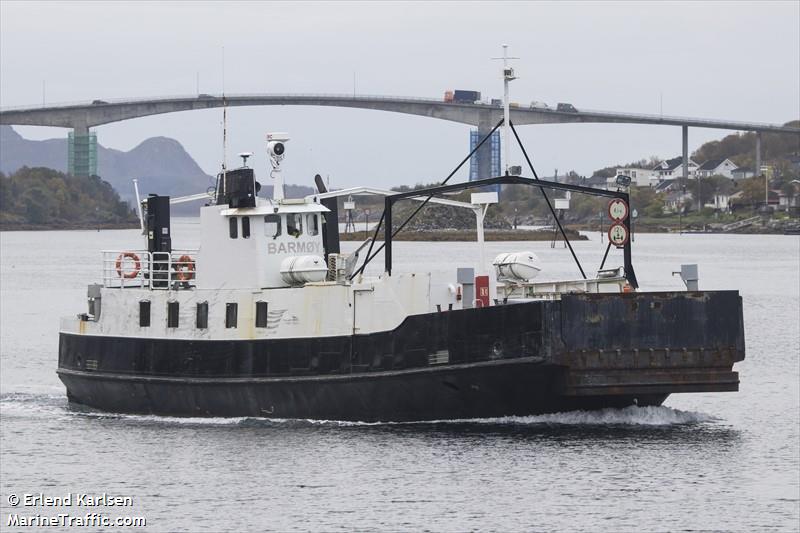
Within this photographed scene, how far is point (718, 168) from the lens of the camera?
19488cm

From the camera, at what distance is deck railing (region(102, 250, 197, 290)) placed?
1130 inches

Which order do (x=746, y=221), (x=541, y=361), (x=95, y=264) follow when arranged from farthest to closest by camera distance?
(x=746, y=221) < (x=95, y=264) < (x=541, y=361)

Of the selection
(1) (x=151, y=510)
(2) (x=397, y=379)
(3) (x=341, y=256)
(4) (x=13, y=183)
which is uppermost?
(4) (x=13, y=183)

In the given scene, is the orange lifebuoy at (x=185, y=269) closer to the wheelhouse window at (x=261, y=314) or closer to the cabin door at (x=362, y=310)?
the wheelhouse window at (x=261, y=314)

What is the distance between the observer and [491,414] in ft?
84.3

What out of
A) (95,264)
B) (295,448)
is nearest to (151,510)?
(295,448)

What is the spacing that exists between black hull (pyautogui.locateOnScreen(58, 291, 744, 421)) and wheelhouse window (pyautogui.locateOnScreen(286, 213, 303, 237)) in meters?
2.37

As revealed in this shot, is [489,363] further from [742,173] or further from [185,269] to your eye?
[742,173]

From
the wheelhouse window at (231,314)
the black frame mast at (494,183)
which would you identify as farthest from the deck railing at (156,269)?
the black frame mast at (494,183)

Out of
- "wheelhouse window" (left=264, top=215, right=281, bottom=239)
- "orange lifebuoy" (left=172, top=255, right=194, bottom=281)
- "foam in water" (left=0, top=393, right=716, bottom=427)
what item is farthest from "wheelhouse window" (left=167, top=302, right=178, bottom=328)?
"wheelhouse window" (left=264, top=215, right=281, bottom=239)

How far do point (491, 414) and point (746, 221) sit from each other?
135032mm

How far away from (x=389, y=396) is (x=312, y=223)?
4.23 meters

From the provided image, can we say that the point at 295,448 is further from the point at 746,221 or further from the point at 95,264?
the point at 746,221

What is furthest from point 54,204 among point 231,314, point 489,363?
point 489,363
